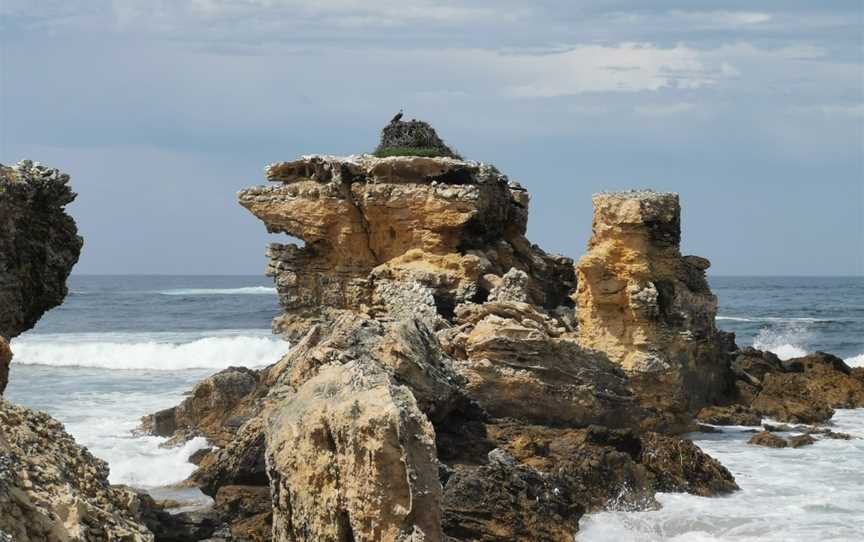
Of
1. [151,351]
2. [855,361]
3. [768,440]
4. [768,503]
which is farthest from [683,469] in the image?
[151,351]

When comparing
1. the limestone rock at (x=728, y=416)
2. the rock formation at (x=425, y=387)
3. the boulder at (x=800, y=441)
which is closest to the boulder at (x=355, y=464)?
the rock formation at (x=425, y=387)

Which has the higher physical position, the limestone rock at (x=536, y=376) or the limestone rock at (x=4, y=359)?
the limestone rock at (x=4, y=359)

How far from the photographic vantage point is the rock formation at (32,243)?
26.6 feet

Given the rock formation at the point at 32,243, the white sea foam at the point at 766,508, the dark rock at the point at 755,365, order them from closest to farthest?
the rock formation at the point at 32,243 → the white sea foam at the point at 766,508 → the dark rock at the point at 755,365

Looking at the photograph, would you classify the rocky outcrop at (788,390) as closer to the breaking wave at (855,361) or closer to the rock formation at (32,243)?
the breaking wave at (855,361)

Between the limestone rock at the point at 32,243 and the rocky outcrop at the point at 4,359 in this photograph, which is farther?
the limestone rock at the point at 32,243

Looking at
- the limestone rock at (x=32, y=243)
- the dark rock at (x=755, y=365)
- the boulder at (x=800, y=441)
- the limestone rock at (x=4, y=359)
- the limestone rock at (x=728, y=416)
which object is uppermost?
the limestone rock at (x=32, y=243)

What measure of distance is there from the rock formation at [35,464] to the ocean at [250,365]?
234 inches

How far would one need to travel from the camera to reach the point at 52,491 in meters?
4.92

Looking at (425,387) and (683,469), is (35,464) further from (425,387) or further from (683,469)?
(683,469)

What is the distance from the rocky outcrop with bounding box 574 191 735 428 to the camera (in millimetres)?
19109

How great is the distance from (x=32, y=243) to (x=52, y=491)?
3.75 meters

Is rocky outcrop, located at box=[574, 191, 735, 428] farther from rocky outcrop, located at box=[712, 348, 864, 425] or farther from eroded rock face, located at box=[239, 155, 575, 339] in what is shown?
eroded rock face, located at box=[239, 155, 575, 339]

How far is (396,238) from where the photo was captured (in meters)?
21.2
